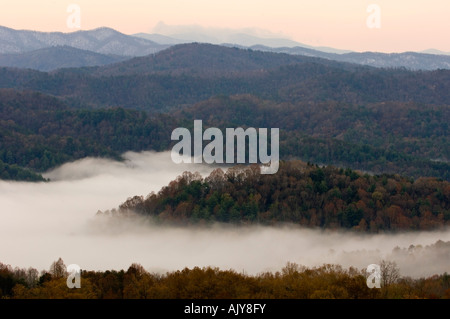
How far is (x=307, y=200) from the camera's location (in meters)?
115

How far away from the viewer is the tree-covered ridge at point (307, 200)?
366ft

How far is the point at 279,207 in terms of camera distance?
378 ft

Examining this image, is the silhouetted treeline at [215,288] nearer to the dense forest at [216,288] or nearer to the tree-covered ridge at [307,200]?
the dense forest at [216,288]

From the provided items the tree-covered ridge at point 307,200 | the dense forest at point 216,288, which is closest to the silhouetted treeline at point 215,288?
the dense forest at point 216,288

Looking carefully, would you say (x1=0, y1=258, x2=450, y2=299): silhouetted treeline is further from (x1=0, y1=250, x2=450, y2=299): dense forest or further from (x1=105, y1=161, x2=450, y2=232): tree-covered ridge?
(x1=105, y1=161, x2=450, y2=232): tree-covered ridge

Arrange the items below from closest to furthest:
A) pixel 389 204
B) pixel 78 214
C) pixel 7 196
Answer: pixel 389 204
pixel 78 214
pixel 7 196

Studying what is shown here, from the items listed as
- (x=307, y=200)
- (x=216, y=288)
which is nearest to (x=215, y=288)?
(x=216, y=288)

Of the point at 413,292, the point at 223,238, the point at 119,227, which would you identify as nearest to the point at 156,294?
the point at 413,292

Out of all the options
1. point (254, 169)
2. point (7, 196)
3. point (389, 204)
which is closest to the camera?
point (389, 204)

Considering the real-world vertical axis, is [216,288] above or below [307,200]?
above

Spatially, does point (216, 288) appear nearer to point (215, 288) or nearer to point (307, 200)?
point (215, 288)

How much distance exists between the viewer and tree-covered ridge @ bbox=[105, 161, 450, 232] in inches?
4390

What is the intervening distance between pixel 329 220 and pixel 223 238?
51.4 ft

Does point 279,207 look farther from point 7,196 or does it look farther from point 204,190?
point 7,196
